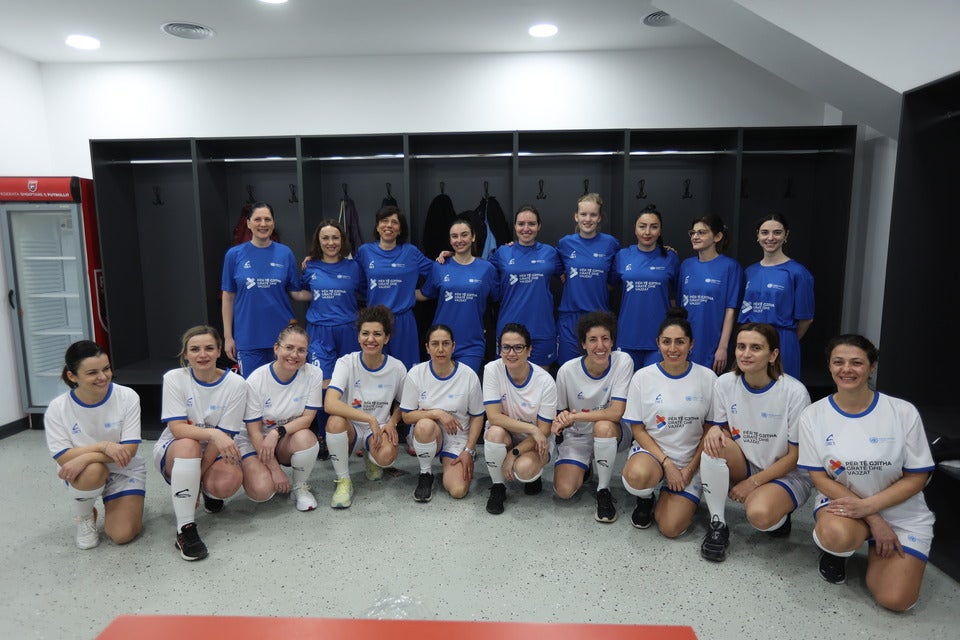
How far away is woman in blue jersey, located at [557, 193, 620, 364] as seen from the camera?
3.35 metres

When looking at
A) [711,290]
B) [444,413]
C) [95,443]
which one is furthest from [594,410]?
[95,443]

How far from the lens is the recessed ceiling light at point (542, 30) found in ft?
11.9

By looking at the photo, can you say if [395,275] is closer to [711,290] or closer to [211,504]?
[211,504]

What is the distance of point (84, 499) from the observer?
2.40 metres

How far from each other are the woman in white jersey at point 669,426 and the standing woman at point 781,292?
807 mm

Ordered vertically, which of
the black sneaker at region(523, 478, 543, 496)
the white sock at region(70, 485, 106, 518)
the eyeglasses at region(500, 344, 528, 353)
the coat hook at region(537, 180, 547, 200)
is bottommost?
the black sneaker at region(523, 478, 543, 496)

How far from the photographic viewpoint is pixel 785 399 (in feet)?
7.79

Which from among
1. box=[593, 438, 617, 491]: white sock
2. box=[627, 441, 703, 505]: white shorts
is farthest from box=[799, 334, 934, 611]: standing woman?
box=[593, 438, 617, 491]: white sock

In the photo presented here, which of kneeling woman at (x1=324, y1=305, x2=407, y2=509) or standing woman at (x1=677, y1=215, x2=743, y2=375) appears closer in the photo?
kneeling woman at (x1=324, y1=305, x2=407, y2=509)

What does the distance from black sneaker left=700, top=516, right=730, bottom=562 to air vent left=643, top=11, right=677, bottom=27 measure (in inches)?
112

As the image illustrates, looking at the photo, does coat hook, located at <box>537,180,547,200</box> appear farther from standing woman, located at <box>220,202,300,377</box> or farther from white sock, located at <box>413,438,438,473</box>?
white sock, located at <box>413,438,438,473</box>

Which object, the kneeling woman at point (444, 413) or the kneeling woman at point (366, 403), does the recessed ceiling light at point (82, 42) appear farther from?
the kneeling woman at point (444, 413)

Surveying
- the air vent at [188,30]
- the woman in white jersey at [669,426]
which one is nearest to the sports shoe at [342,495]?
the woman in white jersey at [669,426]

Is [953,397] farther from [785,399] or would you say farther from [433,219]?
[433,219]
